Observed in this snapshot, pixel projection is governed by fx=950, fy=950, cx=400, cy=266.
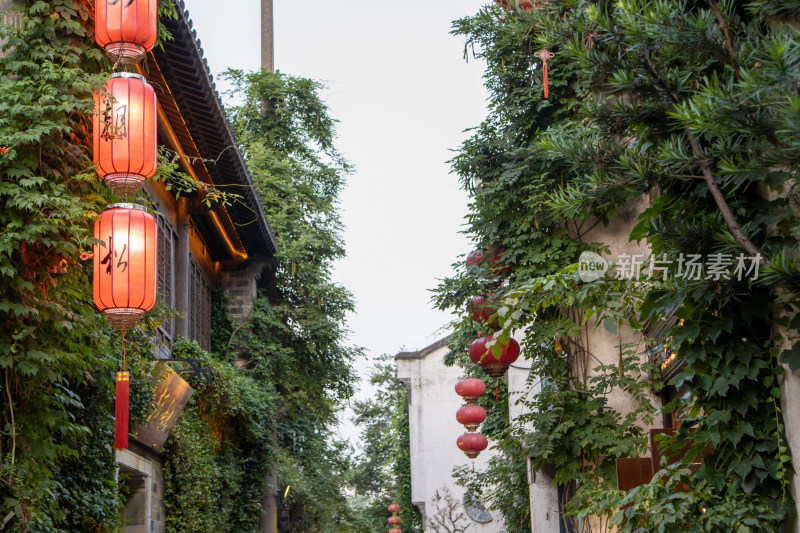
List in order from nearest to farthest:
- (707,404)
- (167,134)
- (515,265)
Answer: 1. (707,404)
2. (515,265)
3. (167,134)

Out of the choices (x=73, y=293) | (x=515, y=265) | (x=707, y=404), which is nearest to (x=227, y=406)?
(x=515, y=265)

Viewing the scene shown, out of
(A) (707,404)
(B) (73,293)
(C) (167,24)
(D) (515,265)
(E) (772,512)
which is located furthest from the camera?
(D) (515,265)

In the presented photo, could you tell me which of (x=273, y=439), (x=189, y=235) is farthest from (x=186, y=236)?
(x=273, y=439)

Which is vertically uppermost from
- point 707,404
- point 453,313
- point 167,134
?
point 167,134

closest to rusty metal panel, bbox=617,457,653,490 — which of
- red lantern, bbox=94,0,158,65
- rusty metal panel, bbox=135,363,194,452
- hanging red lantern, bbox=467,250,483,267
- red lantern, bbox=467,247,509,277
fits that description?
red lantern, bbox=467,247,509,277

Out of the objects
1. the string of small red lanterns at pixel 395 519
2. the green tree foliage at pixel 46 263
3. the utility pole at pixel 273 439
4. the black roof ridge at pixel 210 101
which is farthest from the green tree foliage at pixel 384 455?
the green tree foliage at pixel 46 263

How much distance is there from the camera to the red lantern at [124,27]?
699 cm

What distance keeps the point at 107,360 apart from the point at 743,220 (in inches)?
193

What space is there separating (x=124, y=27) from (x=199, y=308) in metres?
8.74

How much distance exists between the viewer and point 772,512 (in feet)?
16.3

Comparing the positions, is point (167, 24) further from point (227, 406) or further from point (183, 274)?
point (227, 406)

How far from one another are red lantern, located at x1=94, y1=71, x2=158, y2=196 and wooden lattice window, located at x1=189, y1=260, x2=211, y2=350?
7534 millimetres

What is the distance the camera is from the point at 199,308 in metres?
15.3

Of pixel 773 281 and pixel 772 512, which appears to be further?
pixel 772 512
